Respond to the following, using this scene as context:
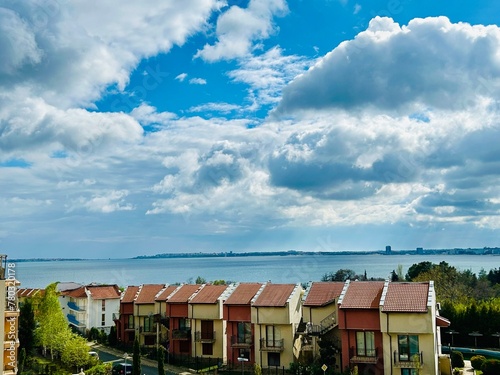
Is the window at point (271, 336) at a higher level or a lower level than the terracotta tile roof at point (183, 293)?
lower

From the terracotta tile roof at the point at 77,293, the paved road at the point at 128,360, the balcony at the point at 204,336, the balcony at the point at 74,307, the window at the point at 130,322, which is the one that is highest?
the terracotta tile roof at the point at 77,293

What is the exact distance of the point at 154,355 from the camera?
160 feet

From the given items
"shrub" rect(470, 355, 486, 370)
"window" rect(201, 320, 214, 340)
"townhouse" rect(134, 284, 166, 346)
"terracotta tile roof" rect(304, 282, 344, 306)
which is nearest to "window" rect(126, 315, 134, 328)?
"townhouse" rect(134, 284, 166, 346)

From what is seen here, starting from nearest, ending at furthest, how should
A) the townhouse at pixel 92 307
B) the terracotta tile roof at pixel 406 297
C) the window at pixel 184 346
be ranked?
1. the terracotta tile roof at pixel 406 297
2. the window at pixel 184 346
3. the townhouse at pixel 92 307

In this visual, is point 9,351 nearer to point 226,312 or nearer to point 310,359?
point 226,312

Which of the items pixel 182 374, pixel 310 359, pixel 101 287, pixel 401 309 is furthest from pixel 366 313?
pixel 101 287

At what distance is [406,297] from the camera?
3672 cm

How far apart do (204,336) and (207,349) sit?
116 centimetres

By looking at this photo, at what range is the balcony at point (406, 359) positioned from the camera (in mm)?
35531

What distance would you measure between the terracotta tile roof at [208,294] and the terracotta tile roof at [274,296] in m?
4.63

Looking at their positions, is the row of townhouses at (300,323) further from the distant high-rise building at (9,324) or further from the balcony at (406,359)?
the distant high-rise building at (9,324)

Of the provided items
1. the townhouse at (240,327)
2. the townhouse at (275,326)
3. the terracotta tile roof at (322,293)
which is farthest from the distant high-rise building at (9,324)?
the terracotta tile roof at (322,293)

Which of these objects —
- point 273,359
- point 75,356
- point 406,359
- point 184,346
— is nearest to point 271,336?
point 273,359

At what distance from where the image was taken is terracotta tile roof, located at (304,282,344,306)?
41.3m
